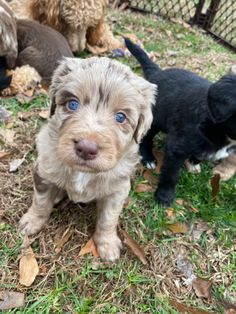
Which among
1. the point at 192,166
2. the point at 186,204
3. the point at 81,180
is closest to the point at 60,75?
the point at 81,180

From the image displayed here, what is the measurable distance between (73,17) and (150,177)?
9.58 feet

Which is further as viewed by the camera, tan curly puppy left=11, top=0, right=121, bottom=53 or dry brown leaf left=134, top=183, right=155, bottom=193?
tan curly puppy left=11, top=0, right=121, bottom=53

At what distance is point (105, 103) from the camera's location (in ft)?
8.60

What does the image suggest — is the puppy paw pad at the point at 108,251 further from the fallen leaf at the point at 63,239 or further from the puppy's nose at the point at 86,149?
the puppy's nose at the point at 86,149

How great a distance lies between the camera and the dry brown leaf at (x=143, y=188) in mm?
3954

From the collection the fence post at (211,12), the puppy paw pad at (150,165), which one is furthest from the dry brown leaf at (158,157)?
the fence post at (211,12)

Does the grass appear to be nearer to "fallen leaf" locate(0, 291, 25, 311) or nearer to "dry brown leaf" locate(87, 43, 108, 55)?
"fallen leaf" locate(0, 291, 25, 311)

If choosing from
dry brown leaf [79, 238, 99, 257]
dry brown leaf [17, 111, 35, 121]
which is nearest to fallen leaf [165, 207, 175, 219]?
dry brown leaf [79, 238, 99, 257]

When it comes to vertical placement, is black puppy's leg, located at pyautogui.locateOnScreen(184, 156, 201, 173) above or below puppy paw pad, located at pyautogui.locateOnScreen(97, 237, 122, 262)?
above

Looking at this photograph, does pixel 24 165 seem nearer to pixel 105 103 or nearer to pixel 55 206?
pixel 55 206

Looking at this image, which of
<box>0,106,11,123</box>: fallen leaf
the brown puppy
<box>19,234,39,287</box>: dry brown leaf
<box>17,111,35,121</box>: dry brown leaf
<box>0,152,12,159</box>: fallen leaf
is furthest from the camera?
the brown puppy

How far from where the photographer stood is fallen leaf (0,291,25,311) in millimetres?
2846

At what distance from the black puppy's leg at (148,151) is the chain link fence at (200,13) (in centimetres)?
451

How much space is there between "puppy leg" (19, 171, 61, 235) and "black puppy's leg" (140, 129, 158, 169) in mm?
1236
